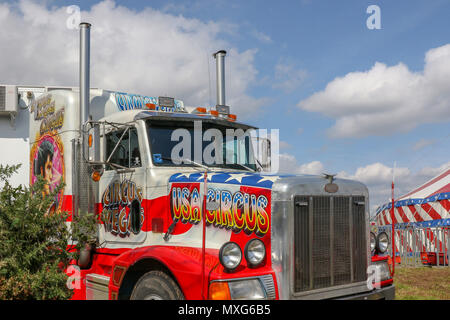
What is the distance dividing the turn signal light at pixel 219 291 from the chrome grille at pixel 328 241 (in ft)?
2.52

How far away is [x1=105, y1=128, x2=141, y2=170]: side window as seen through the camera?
19.9 feet

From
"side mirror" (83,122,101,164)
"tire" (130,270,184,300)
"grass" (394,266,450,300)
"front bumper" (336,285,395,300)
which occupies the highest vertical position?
"side mirror" (83,122,101,164)

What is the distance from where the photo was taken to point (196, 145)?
6.23 m

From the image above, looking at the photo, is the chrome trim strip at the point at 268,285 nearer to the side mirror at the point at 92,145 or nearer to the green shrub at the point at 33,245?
the side mirror at the point at 92,145

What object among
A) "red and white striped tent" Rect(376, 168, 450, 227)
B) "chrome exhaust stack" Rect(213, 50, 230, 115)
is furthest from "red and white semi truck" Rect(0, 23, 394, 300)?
"red and white striped tent" Rect(376, 168, 450, 227)

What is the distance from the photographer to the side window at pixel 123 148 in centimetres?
606

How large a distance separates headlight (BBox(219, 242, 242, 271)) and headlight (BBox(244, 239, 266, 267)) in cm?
14

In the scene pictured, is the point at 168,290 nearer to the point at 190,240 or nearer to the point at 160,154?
the point at 190,240

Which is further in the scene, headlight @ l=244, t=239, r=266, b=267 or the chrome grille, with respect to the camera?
the chrome grille

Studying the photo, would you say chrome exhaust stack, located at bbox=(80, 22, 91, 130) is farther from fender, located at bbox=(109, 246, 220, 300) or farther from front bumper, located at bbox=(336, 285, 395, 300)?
front bumper, located at bbox=(336, 285, 395, 300)

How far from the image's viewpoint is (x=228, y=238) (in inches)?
198

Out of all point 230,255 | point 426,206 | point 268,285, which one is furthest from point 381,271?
point 426,206
